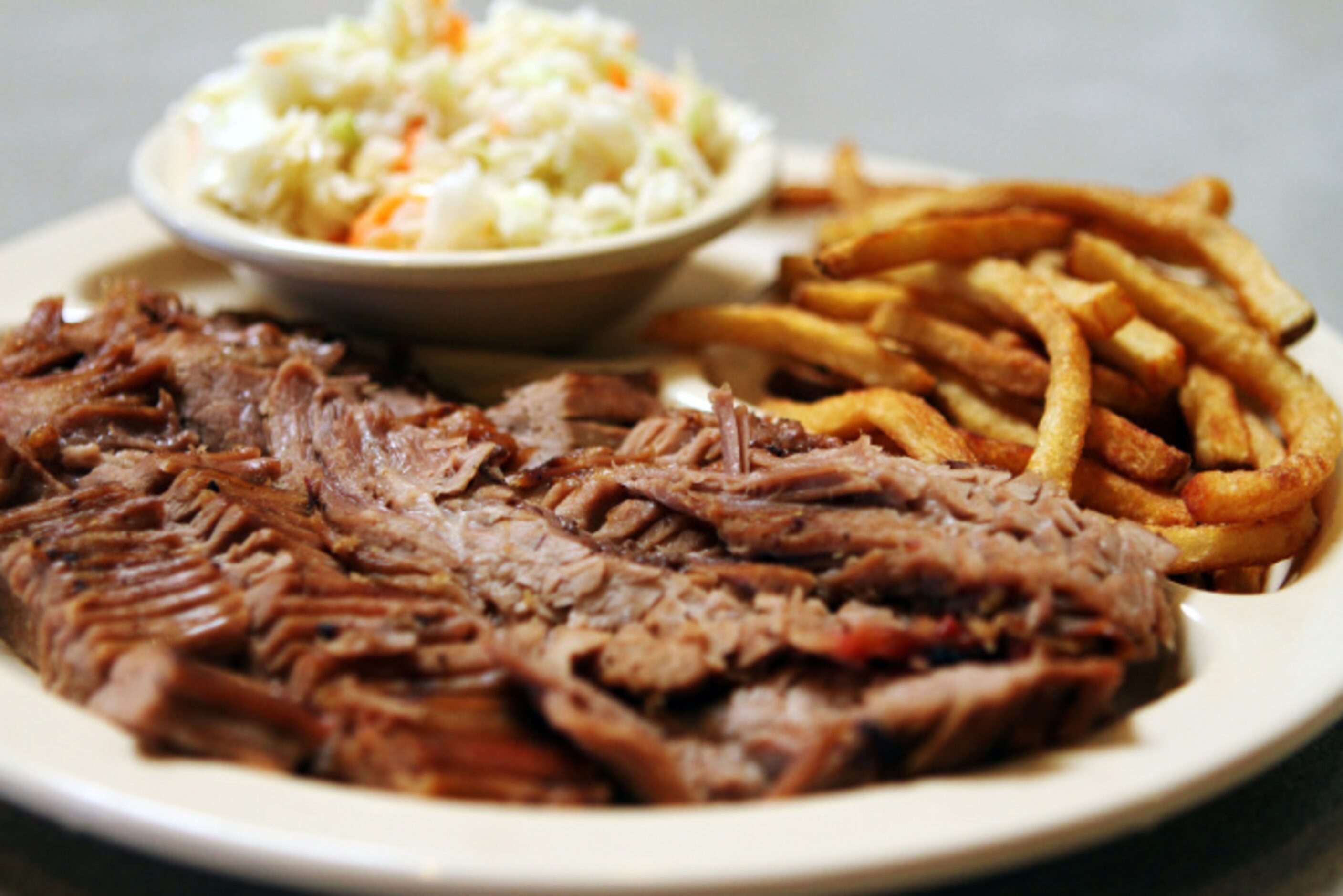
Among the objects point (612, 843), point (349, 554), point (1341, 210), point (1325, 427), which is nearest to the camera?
point (612, 843)

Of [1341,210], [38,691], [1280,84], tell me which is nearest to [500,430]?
[38,691]

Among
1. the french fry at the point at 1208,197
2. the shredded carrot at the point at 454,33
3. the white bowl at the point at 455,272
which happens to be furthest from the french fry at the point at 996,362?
the shredded carrot at the point at 454,33

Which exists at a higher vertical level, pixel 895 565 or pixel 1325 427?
pixel 1325 427

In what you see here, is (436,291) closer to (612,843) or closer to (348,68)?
(348,68)

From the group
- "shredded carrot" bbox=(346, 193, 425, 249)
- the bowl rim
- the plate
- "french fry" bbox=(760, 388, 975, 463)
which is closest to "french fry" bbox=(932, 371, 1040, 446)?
"french fry" bbox=(760, 388, 975, 463)

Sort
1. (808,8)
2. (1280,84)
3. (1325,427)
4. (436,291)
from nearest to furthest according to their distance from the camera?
(1325,427)
(436,291)
(1280,84)
(808,8)

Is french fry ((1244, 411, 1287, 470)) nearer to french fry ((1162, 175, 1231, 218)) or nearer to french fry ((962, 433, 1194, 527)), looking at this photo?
french fry ((962, 433, 1194, 527))
